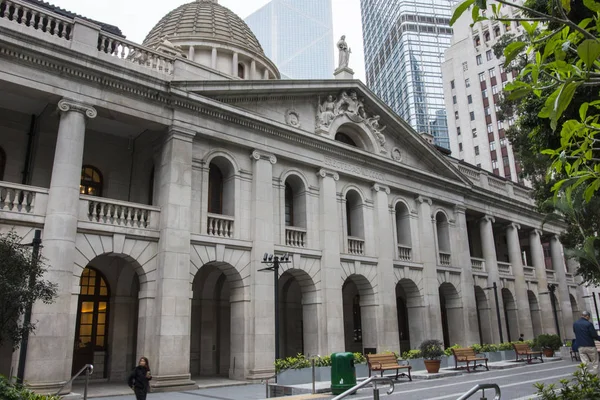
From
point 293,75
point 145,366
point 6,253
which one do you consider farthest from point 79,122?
point 293,75

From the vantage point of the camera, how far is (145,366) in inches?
453

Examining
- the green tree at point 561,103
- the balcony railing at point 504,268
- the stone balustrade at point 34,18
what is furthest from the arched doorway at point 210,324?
the balcony railing at point 504,268

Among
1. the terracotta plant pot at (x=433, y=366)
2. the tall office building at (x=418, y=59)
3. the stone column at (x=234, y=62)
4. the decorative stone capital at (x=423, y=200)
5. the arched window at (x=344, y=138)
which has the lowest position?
the terracotta plant pot at (x=433, y=366)

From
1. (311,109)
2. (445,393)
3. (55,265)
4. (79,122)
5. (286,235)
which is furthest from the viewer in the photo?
(311,109)

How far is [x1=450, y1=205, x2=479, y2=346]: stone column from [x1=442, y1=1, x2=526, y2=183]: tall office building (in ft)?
144

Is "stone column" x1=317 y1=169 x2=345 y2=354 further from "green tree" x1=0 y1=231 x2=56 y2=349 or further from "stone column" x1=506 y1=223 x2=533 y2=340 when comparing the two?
"stone column" x1=506 y1=223 x2=533 y2=340

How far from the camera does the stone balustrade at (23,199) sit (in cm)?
1541

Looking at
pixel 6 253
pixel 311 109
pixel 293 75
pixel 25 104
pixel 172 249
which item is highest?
pixel 293 75

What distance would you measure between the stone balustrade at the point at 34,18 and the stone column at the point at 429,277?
64.7 ft

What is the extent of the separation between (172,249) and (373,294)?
36.4 feet

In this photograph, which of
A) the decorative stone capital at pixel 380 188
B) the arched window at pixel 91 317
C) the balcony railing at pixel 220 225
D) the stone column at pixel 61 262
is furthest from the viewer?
the decorative stone capital at pixel 380 188

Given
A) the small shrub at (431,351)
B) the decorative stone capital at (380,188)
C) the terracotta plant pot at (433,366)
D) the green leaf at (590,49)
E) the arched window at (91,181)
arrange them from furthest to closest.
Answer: the decorative stone capital at (380,188) → the small shrub at (431,351) → the arched window at (91,181) → the terracotta plant pot at (433,366) → the green leaf at (590,49)

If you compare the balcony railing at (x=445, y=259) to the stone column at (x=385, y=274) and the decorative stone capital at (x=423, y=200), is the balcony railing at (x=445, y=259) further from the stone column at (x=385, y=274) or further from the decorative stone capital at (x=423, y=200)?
the stone column at (x=385, y=274)

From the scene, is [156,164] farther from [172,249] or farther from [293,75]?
[293,75]
